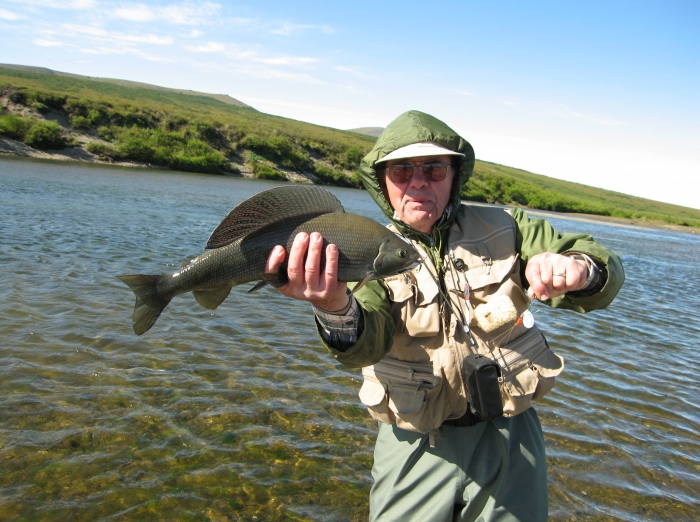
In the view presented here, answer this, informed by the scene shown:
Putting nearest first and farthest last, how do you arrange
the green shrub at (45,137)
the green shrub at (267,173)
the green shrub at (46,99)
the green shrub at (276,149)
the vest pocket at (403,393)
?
the vest pocket at (403,393) < the green shrub at (45,137) < the green shrub at (46,99) < the green shrub at (267,173) < the green shrub at (276,149)

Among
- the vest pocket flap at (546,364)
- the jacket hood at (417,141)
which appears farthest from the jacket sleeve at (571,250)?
the jacket hood at (417,141)

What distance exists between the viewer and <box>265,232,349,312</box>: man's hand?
279 centimetres

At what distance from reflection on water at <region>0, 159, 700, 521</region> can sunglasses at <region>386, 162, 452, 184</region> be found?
307cm

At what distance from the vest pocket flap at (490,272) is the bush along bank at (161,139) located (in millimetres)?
49102

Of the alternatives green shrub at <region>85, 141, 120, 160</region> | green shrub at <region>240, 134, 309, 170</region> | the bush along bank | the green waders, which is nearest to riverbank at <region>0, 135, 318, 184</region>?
green shrub at <region>85, 141, 120, 160</region>

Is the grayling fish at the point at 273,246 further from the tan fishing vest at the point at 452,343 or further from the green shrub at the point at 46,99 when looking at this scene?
the green shrub at the point at 46,99

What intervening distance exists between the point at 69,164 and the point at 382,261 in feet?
144

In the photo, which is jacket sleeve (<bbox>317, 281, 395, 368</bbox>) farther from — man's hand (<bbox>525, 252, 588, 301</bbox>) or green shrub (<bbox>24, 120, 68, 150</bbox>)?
green shrub (<bbox>24, 120, 68, 150</bbox>)

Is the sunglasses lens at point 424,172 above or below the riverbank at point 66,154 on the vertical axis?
above

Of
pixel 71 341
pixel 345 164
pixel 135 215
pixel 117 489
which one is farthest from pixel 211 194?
pixel 345 164

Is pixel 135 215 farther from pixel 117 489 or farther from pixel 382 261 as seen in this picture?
pixel 382 261

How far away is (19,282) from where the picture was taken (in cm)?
983

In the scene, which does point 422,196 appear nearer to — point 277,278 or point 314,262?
point 314,262

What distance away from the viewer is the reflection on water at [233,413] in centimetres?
464
